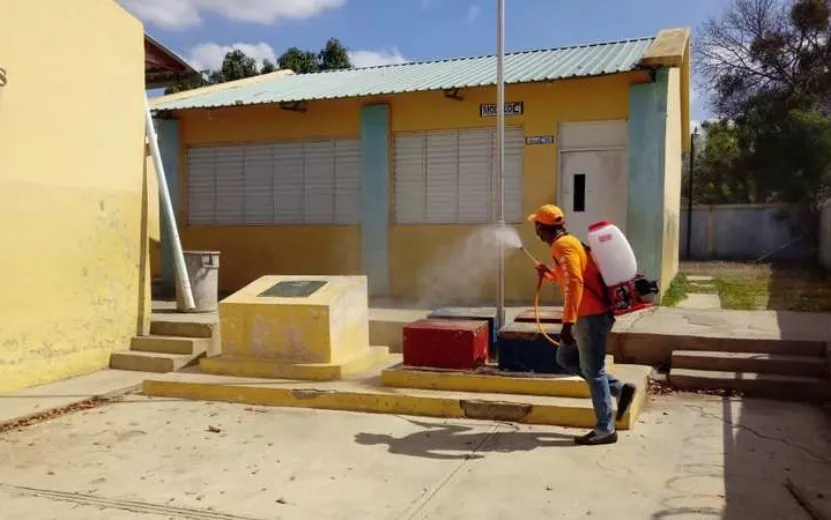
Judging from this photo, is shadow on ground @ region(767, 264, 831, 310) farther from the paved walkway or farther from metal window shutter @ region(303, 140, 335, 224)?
the paved walkway

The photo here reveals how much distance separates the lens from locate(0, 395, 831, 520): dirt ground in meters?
4.30

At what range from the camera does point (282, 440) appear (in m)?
5.73

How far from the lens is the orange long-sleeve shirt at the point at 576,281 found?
5258mm

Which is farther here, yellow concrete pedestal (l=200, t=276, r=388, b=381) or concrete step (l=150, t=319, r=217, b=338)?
concrete step (l=150, t=319, r=217, b=338)

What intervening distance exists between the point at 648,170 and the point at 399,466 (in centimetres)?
701

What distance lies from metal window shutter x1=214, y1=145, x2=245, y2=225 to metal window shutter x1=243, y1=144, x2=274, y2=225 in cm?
11

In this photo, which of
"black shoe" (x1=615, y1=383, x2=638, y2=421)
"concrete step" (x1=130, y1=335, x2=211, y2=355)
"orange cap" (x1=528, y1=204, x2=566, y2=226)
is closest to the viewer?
A: "orange cap" (x1=528, y1=204, x2=566, y2=226)

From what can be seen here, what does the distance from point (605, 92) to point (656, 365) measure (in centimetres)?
458

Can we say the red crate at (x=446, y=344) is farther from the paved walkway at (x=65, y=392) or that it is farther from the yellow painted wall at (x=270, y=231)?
the yellow painted wall at (x=270, y=231)

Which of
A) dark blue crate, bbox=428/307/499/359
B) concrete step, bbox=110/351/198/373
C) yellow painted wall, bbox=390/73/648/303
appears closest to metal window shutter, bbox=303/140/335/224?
yellow painted wall, bbox=390/73/648/303

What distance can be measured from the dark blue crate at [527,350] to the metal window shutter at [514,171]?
194 inches

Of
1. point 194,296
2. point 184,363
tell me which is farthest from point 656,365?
point 194,296

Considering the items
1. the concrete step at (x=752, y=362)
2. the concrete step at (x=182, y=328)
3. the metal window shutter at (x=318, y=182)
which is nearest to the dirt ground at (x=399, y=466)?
the concrete step at (x=752, y=362)

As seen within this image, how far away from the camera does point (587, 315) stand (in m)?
5.34
